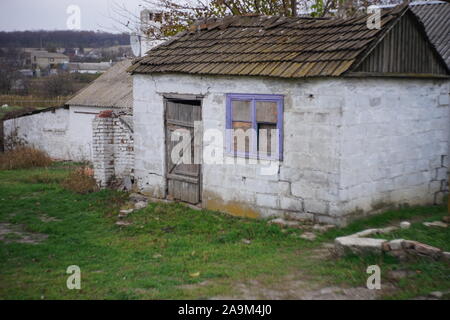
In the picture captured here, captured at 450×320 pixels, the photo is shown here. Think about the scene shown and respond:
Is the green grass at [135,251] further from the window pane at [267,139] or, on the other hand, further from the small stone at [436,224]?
the small stone at [436,224]

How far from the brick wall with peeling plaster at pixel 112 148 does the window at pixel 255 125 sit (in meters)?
3.75

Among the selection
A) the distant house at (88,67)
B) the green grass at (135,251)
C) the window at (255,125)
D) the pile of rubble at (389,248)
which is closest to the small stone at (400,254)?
the pile of rubble at (389,248)

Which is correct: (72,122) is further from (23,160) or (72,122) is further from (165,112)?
(165,112)

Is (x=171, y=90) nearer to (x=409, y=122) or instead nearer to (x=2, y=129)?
(x=409, y=122)

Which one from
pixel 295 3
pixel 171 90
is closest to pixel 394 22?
pixel 171 90

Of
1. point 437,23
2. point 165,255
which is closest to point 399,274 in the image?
→ point 165,255

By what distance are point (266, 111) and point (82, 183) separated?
618 cm

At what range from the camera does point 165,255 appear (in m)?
8.55

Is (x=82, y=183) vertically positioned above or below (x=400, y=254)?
above

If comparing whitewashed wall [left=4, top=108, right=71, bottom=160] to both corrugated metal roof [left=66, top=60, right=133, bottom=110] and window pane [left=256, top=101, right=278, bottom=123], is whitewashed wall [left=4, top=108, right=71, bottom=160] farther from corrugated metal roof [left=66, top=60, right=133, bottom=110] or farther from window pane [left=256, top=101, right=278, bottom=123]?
window pane [left=256, top=101, right=278, bottom=123]

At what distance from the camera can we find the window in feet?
34.2

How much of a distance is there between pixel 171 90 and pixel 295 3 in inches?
345

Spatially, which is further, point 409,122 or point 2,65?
point 2,65
